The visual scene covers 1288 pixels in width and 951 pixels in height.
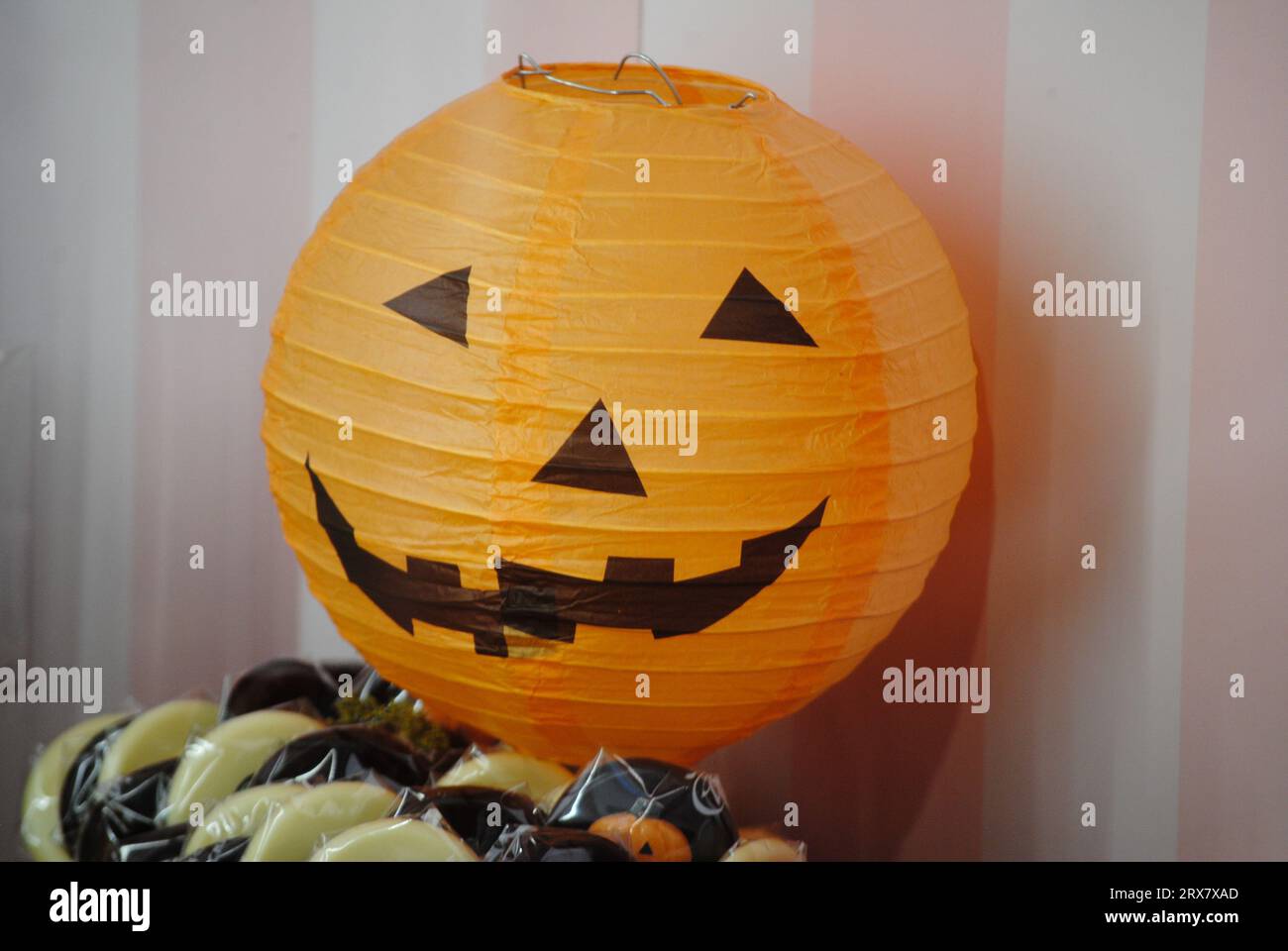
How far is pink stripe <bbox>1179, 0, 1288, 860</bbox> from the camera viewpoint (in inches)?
72.8

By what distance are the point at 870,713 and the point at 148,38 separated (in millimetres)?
1751

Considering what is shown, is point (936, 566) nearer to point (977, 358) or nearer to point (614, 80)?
point (977, 358)

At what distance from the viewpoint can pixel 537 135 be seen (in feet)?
5.08

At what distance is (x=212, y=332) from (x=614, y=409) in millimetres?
1287

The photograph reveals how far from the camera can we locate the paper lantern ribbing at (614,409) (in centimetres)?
145

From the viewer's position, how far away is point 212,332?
2.44 metres

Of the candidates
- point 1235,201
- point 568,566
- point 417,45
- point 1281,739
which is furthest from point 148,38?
point 1281,739

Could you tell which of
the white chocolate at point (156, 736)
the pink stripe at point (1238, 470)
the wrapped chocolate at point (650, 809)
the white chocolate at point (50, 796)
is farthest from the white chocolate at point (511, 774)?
the pink stripe at point (1238, 470)

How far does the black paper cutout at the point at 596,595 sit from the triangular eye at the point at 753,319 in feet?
0.65

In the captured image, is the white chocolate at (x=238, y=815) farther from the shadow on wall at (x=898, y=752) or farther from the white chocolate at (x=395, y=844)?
the shadow on wall at (x=898, y=752)

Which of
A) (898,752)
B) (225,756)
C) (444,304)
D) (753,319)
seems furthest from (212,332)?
(898,752)

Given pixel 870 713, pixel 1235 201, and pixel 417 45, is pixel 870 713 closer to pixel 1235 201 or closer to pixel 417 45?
pixel 1235 201

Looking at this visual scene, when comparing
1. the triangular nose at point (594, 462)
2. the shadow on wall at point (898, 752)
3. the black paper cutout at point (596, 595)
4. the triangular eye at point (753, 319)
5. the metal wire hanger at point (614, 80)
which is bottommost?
the shadow on wall at point (898, 752)

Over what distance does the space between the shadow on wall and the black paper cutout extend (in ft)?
2.33
